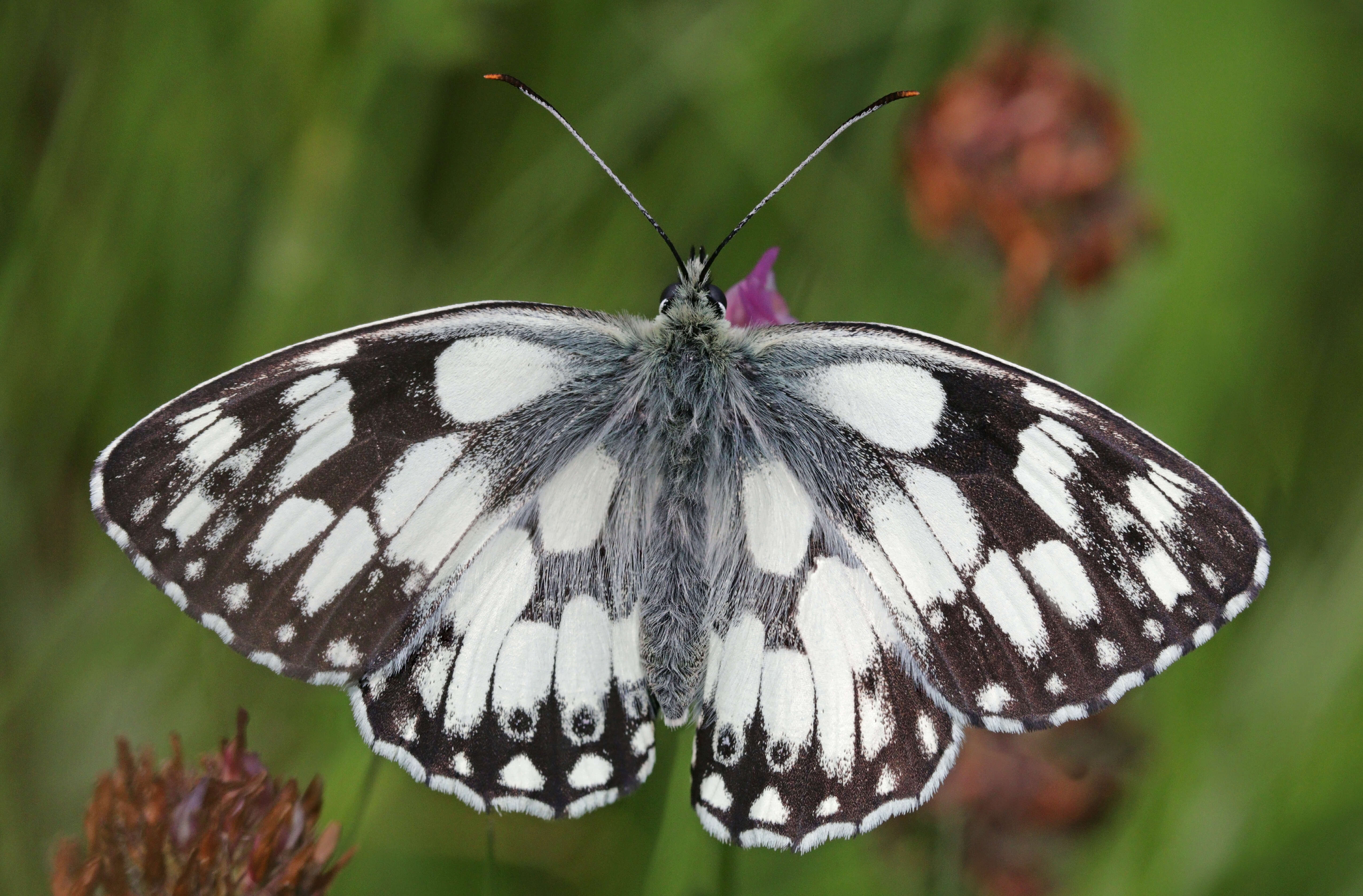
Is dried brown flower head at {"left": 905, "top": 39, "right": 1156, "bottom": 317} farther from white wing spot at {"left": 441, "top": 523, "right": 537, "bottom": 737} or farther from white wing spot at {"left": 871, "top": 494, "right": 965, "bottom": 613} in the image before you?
white wing spot at {"left": 441, "top": 523, "right": 537, "bottom": 737}

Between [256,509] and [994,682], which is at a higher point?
[256,509]

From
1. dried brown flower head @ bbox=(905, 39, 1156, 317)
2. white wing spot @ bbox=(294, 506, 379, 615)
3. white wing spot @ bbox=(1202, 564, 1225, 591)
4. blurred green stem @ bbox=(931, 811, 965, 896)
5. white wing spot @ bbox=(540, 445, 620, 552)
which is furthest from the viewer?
dried brown flower head @ bbox=(905, 39, 1156, 317)

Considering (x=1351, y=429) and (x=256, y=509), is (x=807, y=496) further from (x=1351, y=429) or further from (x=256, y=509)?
(x=1351, y=429)

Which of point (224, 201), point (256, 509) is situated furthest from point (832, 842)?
point (224, 201)

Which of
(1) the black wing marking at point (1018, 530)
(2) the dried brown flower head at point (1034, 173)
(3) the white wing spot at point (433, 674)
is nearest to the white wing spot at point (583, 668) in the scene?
(3) the white wing spot at point (433, 674)

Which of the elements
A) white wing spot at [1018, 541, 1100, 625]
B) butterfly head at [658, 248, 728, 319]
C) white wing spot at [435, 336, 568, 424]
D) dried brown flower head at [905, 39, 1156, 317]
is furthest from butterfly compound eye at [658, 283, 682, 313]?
dried brown flower head at [905, 39, 1156, 317]

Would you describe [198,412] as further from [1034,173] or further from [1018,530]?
[1034,173]
